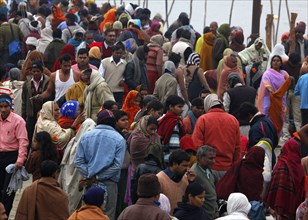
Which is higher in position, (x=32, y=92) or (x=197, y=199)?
(x=197, y=199)

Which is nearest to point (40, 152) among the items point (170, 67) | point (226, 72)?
point (170, 67)

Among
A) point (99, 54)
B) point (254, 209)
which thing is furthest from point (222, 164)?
point (99, 54)

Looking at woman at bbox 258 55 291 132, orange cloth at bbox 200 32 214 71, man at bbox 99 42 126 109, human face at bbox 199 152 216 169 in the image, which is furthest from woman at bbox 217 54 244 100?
human face at bbox 199 152 216 169

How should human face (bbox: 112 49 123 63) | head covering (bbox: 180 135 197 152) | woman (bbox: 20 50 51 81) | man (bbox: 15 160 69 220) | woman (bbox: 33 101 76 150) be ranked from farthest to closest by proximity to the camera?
human face (bbox: 112 49 123 63)
woman (bbox: 20 50 51 81)
woman (bbox: 33 101 76 150)
head covering (bbox: 180 135 197 152)
man (bbox: 15 160 69 220)

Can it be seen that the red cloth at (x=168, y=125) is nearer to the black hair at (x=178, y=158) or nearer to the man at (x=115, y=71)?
the black hair at (x=178, y=158)

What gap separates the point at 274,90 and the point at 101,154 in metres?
5.71

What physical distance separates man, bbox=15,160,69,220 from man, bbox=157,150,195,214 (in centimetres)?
103

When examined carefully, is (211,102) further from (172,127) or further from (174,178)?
(174,178)

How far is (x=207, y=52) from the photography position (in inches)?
854

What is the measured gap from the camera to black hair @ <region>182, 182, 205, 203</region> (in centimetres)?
1125

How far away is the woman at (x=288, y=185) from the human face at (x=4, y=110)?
9.71 feet

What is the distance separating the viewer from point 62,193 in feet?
38.3

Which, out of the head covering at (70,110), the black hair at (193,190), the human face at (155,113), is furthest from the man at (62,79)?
A: the black hair at (193,190)

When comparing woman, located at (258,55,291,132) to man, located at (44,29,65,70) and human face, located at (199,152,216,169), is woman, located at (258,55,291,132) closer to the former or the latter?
man, located at (44,29,65,70)
